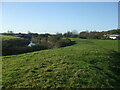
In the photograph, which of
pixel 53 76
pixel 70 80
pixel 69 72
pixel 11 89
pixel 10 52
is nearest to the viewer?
pixel 11 89

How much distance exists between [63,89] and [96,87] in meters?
1.92

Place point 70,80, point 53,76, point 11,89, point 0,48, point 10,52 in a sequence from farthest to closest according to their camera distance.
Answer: point 10,52 < point 0,48 < point 53,76 < point 70,80 < point 11,89

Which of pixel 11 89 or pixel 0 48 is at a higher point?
pixel 0 48

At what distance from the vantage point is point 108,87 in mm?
6062

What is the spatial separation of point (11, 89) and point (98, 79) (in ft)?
17.1

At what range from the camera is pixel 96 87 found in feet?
19.6

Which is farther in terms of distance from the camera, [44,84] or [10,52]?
[10,52]

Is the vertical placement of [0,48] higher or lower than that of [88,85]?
higher

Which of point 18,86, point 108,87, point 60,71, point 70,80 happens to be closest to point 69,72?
point 60,71

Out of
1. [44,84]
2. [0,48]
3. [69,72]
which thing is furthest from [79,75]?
[0,48]

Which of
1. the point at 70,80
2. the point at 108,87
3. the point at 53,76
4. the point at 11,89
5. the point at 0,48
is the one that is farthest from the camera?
the point at 0,48

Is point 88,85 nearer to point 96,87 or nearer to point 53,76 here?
point 96,87

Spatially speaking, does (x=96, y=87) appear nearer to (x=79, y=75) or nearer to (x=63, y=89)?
(x=79, y=75)

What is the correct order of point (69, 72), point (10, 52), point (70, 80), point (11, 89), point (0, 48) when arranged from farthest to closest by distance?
point (10, 52) < point (0, 48) < point (69, 72) < point (70, 80) < point (11, 89)
